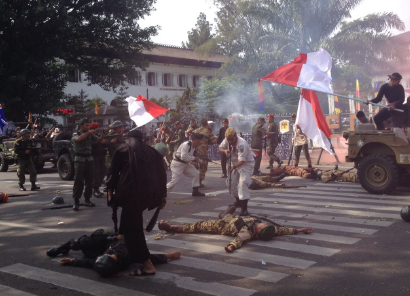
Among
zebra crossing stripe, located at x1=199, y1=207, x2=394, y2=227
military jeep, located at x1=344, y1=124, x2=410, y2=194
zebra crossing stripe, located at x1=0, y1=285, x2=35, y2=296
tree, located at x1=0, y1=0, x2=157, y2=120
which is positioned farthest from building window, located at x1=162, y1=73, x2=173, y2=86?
zebra crossing stripe, located at x1=0, y1=285, x2=35, y2=296

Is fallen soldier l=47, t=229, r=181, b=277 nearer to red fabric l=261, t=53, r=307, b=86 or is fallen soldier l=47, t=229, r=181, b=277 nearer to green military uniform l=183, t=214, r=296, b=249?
green military uniform l=183, t=214, r=296, b=249

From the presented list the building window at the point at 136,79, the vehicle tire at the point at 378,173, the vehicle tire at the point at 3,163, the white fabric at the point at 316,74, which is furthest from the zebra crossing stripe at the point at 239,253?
the building window at the point at 136,79

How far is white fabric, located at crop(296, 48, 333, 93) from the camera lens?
11656mm

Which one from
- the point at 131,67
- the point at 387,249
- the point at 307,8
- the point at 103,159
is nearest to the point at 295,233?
the point at 387,249

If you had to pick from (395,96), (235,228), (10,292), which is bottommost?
(10,292)

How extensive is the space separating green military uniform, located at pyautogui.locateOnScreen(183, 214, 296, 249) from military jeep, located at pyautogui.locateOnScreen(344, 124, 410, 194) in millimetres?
4241

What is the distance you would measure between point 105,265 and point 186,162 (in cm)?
576

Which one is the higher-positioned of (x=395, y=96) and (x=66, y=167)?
(x=395, y=96)

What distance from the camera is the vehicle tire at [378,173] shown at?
1034cm

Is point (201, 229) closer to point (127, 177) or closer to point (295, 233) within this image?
point (295, 233)

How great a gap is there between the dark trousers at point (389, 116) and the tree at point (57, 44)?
19025mm

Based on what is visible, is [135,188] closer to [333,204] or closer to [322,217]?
[322,217]

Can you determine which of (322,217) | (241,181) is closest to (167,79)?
(241,181)

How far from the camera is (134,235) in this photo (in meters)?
5.38
